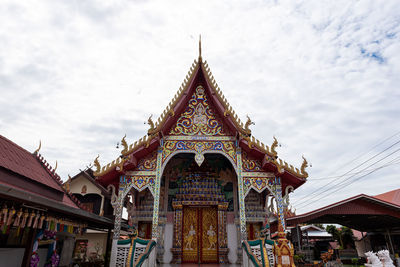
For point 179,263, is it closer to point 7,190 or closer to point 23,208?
point 23,208

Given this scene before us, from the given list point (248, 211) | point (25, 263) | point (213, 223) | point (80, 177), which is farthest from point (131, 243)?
point (80, 177)

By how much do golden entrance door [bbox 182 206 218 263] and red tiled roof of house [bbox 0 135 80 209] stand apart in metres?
4.15

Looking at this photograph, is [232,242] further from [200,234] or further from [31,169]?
[31,169]

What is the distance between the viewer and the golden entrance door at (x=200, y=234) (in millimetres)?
9234

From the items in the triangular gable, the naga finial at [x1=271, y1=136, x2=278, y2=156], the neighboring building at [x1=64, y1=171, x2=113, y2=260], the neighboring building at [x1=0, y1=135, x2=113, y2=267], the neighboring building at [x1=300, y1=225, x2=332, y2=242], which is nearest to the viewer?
the neighboring building at [x1=0, y1=135, x2=113, y2=267]

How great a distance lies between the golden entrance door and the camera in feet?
30.3

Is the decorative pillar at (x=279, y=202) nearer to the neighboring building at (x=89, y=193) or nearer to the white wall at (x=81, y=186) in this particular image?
the neighboring building at (x=89, y=193)

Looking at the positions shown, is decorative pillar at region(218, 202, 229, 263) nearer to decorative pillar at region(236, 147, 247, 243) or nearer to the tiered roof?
decorative pillar at region(236, 147, 247, 243)

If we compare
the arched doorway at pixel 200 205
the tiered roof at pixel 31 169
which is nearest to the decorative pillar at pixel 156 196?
the arched doorway at pixel 200 205

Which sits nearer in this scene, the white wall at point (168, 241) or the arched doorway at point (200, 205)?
the white wall at point (168, 241)

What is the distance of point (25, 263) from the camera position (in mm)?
5863

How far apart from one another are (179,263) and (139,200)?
280cm

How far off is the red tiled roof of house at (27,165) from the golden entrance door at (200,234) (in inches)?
163

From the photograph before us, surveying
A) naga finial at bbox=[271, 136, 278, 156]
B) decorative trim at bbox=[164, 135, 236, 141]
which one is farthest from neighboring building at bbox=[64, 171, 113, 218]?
naga finial at bbox=[271, 136, 278, 156]
